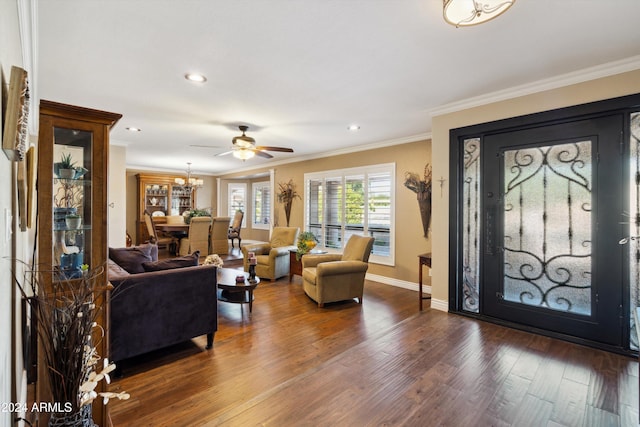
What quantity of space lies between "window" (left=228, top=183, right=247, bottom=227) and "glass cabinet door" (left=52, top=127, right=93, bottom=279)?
8.68 metres

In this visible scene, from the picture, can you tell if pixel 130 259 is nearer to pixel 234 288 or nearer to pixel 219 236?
pixel 234 288

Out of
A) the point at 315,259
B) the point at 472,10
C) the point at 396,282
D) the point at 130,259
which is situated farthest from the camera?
the point at 396,282

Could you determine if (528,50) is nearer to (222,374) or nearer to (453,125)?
(453,125)

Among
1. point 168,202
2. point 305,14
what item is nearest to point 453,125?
point 305,14

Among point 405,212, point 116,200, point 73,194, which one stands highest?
point 116,200

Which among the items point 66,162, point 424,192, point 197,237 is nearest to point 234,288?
point 66,162

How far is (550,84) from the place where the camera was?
299 centimetres

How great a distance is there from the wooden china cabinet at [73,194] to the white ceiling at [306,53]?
0.79 meters

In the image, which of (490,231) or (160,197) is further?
(160,197)

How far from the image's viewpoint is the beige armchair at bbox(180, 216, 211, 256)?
7.34m

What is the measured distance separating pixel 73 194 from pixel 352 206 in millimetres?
4730

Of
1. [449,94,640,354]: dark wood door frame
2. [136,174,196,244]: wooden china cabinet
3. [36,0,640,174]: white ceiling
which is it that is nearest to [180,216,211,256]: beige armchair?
[136,174,196,244]: wooden china cabinet

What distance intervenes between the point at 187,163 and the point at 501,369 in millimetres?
8167

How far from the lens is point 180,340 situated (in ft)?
8.83
